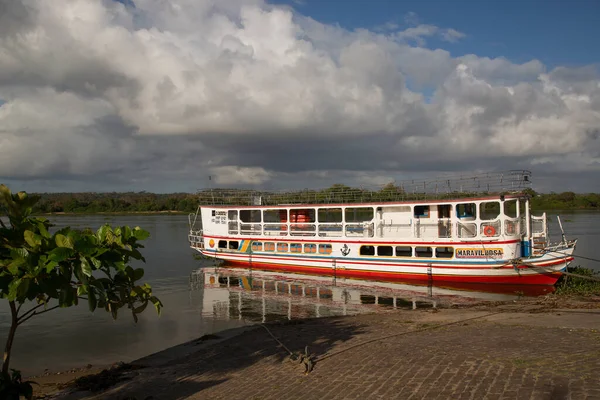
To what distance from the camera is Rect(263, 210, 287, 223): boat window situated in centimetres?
3565

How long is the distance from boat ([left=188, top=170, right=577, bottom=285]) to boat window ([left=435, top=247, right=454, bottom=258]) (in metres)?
0.06

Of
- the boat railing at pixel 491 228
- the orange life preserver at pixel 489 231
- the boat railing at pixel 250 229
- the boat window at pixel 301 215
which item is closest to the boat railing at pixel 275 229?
the boat railing at pixel 250 229

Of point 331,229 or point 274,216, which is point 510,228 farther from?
point 274,216

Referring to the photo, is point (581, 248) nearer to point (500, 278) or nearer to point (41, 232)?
point (500, 278)

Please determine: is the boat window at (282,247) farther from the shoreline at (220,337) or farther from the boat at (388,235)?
the shoreline at (220,337)

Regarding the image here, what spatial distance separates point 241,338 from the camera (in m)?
15.2

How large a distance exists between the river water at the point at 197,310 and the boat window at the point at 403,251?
183cm

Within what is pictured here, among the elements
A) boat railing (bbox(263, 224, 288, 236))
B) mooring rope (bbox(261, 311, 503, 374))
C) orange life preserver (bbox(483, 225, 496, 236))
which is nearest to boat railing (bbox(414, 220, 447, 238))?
orange life preserver (bbox(483, 225, 496, 236))

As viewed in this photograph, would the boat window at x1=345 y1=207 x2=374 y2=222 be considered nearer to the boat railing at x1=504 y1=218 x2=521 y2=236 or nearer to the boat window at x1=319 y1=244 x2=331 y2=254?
the boat window at x1=319 y1=244 x2=331 y2=254

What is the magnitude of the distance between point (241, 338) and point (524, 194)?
56.7 feet

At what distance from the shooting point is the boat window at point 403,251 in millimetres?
28797

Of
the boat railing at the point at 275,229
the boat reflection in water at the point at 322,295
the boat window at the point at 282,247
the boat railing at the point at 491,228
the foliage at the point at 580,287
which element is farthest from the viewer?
the boat railing at the point at 275,229

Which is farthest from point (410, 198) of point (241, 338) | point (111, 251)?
point (111, 251)

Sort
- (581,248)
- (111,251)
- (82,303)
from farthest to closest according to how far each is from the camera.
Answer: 1. (581,248)
2. (82,303)
3. (111,251)
